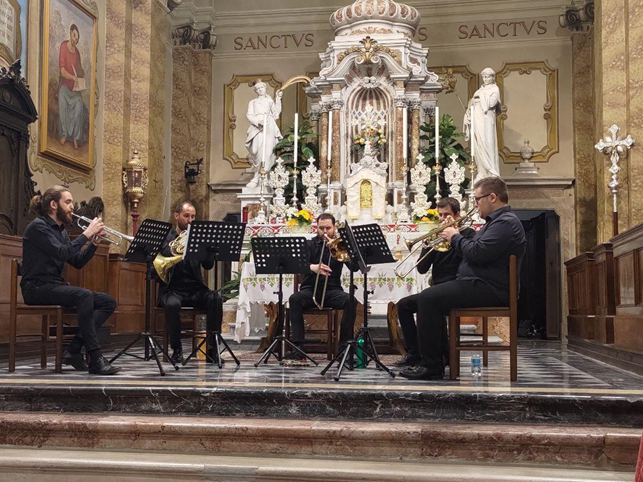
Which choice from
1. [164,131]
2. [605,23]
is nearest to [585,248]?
[605,23]

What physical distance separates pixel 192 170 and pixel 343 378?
9.40 m

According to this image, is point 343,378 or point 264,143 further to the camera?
point 264,143

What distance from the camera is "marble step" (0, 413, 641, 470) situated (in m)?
4.16

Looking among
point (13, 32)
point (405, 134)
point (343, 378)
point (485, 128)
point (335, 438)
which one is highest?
point (13, 32)

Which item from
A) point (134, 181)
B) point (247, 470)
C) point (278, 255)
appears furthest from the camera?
point (134, 181)

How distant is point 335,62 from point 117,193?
3733 millimetres

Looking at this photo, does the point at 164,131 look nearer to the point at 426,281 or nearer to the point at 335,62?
the point at 335,62

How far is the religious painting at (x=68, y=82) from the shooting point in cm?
984

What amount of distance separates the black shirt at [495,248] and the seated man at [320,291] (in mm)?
1354

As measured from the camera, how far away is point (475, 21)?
14359mm

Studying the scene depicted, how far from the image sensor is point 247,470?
4.11 m

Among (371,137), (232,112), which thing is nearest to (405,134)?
(371,137)

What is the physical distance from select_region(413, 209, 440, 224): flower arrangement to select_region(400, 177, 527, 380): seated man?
4455mm

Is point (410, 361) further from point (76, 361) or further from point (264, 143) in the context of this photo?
point (264, 143)
